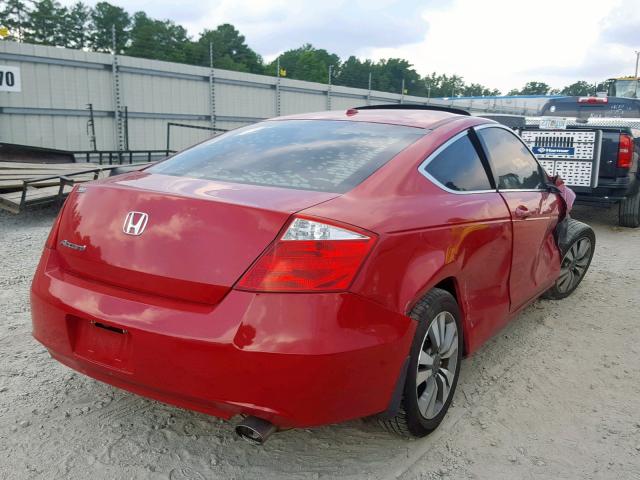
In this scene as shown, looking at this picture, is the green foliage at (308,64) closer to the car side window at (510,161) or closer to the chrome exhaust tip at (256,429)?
the car side window at (510,161)

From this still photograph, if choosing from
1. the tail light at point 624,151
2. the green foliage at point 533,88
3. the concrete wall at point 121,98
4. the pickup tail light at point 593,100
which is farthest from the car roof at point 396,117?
the green foliage at point 533,88

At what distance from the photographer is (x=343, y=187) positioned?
2.33m

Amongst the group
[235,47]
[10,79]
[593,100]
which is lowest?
[593,100]

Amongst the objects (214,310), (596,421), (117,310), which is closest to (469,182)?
(596,421)

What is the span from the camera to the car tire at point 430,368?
2.37m

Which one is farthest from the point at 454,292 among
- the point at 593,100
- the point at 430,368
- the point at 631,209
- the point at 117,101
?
the point at 117,101

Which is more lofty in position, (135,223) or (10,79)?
(10,79)

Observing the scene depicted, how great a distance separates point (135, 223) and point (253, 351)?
0.71 meters

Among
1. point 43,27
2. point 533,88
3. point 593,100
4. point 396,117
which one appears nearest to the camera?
point 396,117

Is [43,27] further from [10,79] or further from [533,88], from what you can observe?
[533,88]

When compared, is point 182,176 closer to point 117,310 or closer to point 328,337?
point 117,310

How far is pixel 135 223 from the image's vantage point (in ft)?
7.25

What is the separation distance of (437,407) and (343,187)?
115 cm

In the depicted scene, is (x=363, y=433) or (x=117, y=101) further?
(x=117, y=101)
